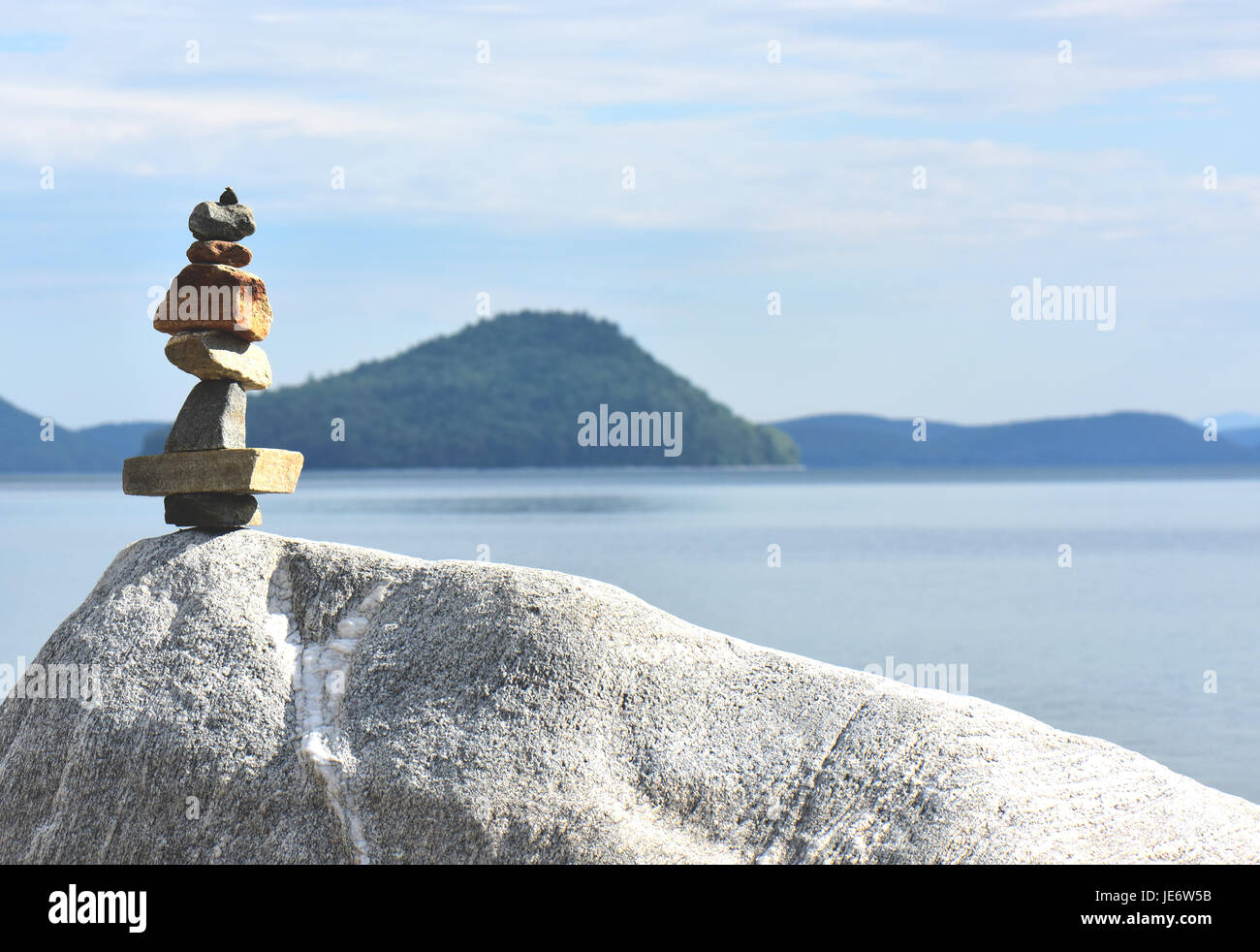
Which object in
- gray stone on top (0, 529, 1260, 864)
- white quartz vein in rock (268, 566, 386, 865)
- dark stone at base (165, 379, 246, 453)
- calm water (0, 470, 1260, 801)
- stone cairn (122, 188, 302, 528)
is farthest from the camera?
calm water (0, 470, 1260, 801)

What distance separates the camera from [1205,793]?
8.85 meters

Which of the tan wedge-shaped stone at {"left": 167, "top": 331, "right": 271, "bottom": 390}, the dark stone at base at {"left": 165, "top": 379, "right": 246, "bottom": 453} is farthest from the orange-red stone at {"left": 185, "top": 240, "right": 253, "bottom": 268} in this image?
the dark stone at base at {"left": 165, "top": 379, "right": 246, "bottom": 453}

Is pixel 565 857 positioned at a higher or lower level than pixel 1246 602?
higher

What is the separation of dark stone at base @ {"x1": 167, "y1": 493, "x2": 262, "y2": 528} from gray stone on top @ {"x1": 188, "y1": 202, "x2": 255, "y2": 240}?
1994 millimetres

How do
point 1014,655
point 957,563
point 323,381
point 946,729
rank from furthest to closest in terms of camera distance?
point 323,381
point 957,563
point 1014,655
point 946,729

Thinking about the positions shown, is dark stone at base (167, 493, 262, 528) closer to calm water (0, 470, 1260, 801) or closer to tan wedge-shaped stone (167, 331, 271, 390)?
tan wedge-shaped stone (167, 331, 271, 390)

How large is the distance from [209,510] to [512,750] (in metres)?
3.27

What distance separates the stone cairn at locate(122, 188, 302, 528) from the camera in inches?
385

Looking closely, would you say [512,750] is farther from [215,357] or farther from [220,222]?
[220,222]

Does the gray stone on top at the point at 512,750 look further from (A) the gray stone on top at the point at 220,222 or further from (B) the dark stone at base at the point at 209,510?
(A) the gray stone on top at the point at 220,222

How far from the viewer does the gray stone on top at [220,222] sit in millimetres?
9922
